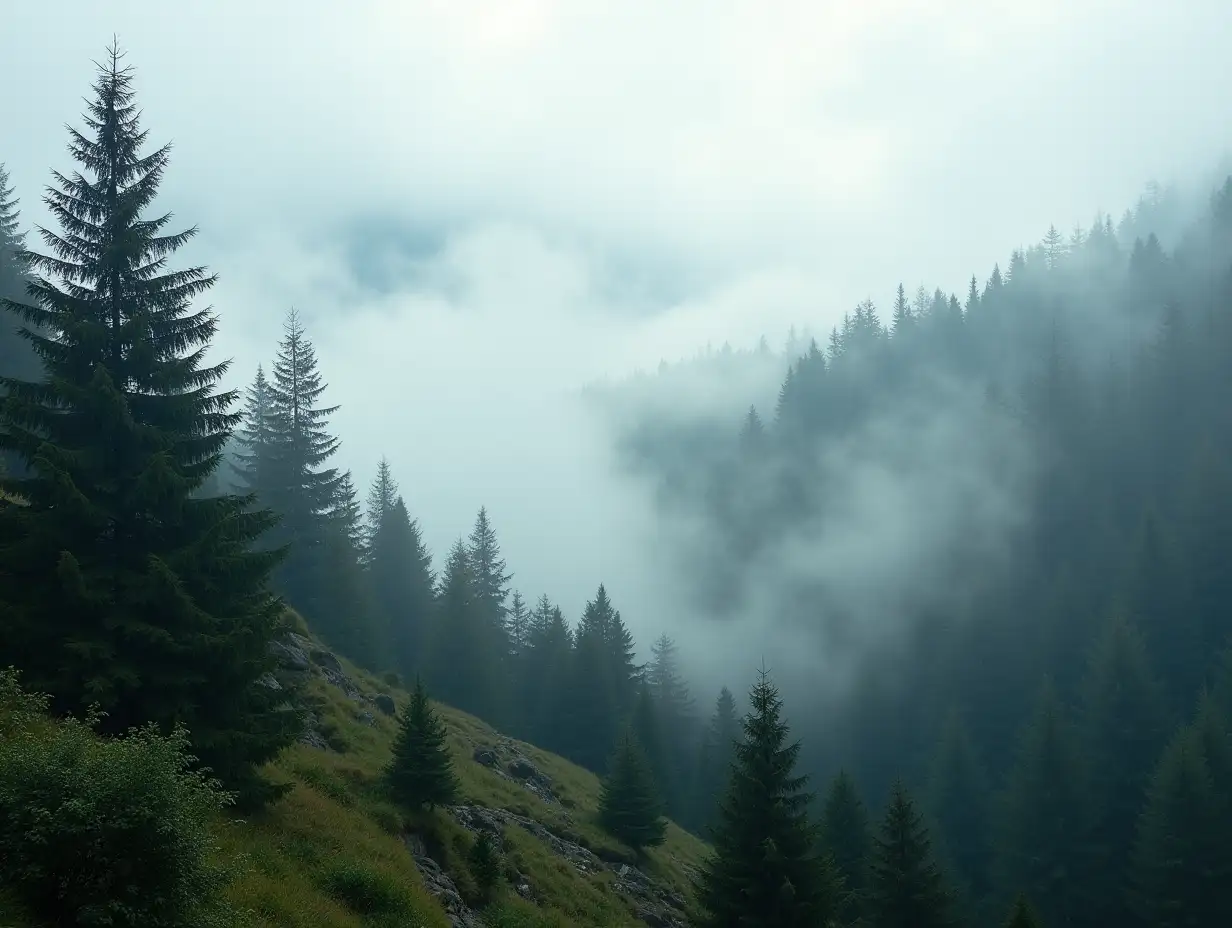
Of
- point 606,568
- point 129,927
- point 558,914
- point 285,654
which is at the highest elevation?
point 606,568

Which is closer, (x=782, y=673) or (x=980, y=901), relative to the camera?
(x=980, y=901)

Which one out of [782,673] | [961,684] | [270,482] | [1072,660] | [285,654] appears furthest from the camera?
[782,673]

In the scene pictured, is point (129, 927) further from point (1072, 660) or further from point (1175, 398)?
point (1175, 398)

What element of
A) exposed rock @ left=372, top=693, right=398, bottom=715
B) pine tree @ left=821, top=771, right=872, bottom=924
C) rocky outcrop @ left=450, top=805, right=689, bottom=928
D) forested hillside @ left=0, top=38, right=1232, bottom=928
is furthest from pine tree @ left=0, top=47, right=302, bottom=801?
pine tree @ left=821, top=771, right=872, bottom=924

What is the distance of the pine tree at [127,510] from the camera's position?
17594 millimetres

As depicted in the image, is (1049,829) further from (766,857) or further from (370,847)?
(370,847)

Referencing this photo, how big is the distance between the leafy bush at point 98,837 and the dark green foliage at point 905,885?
28780mm

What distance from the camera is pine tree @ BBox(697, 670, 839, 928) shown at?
83.9 ft

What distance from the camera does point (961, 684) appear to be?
9169 centimetres

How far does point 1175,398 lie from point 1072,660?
1657 inches

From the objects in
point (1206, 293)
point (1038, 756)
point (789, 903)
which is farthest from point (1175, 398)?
point (789, 903)

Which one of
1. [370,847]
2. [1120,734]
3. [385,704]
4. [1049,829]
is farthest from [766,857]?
[1120,734]

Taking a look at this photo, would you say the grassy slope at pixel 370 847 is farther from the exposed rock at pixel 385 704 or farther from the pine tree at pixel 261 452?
the pine tree at pixel 261 452

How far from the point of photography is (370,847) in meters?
21.7
